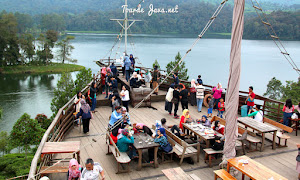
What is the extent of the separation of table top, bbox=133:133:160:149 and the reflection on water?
26.6 meters

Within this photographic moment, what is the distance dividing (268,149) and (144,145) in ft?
15.0

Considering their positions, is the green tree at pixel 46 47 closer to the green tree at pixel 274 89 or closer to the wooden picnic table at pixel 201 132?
the green tree at pixel 274 89

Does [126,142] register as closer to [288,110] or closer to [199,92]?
[199,92]

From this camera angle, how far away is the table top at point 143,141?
25.7ft

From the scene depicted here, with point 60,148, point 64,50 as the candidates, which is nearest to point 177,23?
point 64,50

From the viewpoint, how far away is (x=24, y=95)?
45.0m

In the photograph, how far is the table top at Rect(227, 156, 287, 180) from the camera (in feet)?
20.5

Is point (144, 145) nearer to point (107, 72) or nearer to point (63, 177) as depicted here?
point (63, 177)

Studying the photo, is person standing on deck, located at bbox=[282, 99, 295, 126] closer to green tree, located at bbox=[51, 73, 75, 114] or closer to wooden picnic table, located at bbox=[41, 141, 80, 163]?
wooden picnic table, located at bbox=[41, 141, 80, 163]

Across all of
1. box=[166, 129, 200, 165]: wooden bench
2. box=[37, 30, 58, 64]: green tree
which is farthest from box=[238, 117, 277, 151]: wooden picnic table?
box=[37, 30, 58, 64]: green tree

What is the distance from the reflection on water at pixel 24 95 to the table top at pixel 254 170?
29.5 meters

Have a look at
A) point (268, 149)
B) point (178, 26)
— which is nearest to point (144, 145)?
point (268, 149)

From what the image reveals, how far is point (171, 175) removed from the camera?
21.7 ft

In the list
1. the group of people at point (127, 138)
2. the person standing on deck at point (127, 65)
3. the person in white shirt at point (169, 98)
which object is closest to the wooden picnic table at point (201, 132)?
the group of people at point (127, 138)
